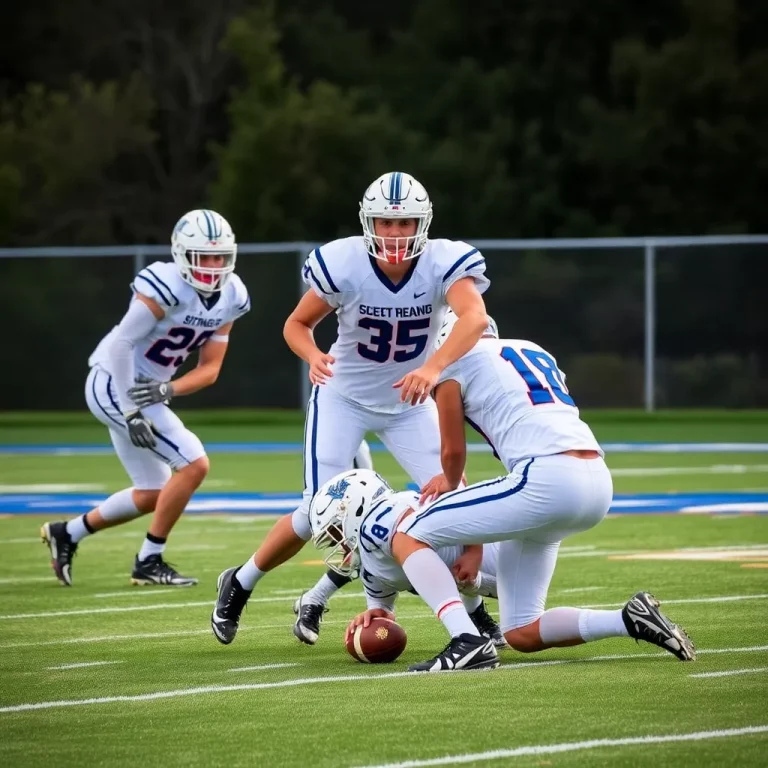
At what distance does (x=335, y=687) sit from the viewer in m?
5.61

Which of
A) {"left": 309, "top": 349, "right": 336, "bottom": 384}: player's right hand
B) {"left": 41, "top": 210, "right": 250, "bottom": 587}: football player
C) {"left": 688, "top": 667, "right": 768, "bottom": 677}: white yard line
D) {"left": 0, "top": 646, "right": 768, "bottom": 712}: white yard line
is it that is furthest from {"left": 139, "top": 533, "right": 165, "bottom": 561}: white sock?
{"left": 688, "top": 667, "right": 768, "bottom": 677}: white yard line

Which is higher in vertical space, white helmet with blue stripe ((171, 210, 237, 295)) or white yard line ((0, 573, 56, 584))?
white helmet with blue stripe ((171, 210, 237, 295))

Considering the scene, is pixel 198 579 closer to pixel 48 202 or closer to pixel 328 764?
pixel 328 764

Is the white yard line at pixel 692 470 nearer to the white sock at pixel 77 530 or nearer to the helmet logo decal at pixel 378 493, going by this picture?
the white sock at pixel 77 530

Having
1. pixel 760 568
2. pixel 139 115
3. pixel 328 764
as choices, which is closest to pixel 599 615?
pixel 328 764

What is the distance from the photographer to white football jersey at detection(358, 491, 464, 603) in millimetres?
6012

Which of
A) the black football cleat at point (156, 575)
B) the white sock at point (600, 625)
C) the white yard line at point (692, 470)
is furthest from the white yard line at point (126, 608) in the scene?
the white yard line at point (692, 470)

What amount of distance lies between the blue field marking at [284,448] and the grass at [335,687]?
809 cm

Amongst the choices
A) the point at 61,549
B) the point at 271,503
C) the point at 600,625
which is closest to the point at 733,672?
the point at 600,625

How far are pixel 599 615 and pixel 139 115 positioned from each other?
1165 inches

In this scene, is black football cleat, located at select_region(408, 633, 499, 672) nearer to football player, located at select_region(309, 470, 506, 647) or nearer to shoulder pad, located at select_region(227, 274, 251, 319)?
football player, located at select_region(309, 470, 506, 647)

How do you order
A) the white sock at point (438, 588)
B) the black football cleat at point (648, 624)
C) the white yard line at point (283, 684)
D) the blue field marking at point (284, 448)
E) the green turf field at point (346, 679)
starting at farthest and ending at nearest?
the blue field marking at point (284, 448) < the white sock at point (438, 588) < the black football cleat at point (648, 624) < the white yard line at point (283, 684) < the green turf field at point (346, 679)

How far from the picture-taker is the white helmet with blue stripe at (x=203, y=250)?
29.1 feet

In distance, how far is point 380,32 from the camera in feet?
121
